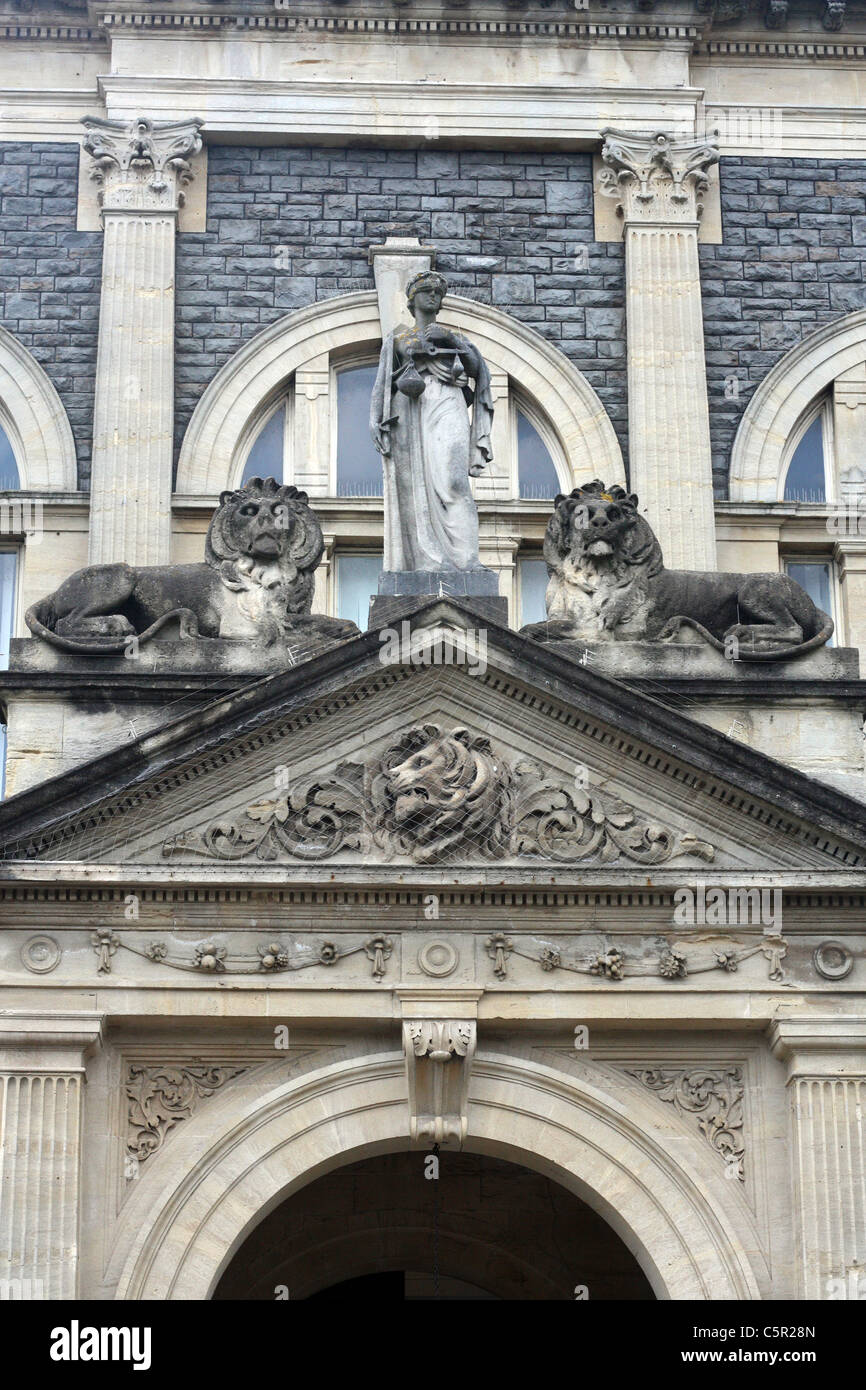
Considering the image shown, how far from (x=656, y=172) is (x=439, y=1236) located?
1267 centimetres

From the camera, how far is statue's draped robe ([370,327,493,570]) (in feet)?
81.0

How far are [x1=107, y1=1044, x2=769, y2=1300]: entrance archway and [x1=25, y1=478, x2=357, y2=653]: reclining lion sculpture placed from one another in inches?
162

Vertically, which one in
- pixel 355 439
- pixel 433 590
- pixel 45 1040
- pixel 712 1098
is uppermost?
pixel 355 439

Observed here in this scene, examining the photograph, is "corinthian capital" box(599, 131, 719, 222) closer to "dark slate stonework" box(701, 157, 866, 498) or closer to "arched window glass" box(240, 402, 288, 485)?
"dark slate stonework" box(701, 157, 866, 498)

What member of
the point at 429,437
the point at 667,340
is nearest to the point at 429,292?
the point at 429,437

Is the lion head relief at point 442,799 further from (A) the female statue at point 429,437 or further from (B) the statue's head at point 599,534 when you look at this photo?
(B) the statue's head at point 599,534

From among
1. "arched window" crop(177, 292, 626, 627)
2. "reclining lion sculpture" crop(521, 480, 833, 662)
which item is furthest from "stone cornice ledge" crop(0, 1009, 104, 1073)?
"arched window" crop(177, 292, 626, 627)

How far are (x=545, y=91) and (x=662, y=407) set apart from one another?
174 inches

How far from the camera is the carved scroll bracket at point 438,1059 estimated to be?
2258cm

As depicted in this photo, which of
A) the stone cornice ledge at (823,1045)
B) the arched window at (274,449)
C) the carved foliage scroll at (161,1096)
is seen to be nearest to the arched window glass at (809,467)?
the arched window at (274,449)

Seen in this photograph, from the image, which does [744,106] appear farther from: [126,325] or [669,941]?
[669,941]

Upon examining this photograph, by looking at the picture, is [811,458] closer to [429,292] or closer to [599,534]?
[599,534]

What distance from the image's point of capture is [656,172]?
105 ft
